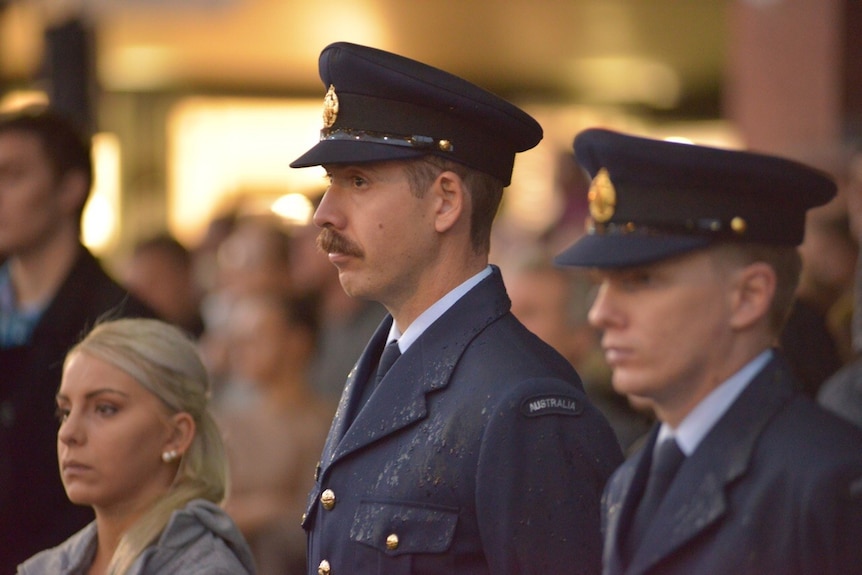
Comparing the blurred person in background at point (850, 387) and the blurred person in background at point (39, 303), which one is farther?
the blurred person in background at point (39, 303)

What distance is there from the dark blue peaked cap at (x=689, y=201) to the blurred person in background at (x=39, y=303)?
2.06 m

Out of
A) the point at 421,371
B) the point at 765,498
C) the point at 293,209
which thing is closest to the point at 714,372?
the point at 765,498

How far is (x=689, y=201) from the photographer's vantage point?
2.97 m

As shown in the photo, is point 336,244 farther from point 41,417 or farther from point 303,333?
point 303,333

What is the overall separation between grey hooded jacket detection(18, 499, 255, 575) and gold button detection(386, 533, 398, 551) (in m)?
0.72

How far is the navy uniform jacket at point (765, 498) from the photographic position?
2.64 meters

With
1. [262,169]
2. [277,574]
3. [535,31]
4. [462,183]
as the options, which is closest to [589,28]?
[535,31]

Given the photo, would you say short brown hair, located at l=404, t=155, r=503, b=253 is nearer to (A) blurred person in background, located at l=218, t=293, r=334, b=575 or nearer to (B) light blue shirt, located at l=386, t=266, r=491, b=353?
(B) light blue shirt, located at l=386, t=266, r=491, b=353

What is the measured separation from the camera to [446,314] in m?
3.33

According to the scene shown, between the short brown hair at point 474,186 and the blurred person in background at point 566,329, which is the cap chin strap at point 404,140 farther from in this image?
the blurred person in background at point 566,329

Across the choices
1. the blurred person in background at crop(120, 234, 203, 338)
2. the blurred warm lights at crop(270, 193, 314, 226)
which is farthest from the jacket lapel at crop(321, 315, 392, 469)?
the blurred warm lights at crop(270, 193, 314, 226)

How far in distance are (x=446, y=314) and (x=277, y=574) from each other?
131 inches

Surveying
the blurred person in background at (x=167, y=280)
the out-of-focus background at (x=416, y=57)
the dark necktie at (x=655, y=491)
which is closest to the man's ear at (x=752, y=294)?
the dark necktie at (x=655, y=491)

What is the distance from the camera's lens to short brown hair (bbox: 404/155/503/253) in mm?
3314
